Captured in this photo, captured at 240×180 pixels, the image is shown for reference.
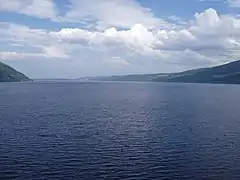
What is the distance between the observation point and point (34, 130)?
107 m

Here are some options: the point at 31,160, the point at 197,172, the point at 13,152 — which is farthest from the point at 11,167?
the point at 197,172

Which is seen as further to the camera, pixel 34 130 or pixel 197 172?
pixel 34 130

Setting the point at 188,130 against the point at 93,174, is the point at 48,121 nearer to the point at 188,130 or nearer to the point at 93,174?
the point at 188,130

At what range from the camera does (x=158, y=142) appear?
93188 mm

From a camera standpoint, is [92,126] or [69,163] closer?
[69,163]

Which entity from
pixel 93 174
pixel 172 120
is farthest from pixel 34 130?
pixel 172 120

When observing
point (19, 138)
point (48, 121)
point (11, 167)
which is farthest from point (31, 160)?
point (48, 121)

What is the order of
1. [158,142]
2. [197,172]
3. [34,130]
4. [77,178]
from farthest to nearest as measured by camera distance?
[34,130] < [158,142] < [197,172] < [77,178]

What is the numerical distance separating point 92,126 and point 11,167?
1914 inches

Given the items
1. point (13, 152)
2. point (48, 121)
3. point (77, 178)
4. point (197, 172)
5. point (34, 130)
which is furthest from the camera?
point (48, 121)

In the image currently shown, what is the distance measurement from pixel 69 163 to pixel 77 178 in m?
9.06

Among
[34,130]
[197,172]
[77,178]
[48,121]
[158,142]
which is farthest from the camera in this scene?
[48,121]

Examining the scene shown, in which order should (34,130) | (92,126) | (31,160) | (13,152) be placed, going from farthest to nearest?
1. (92,126)
2. (34,130)
3. (13,152)
4. (31,160)

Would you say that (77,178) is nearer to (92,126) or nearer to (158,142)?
(158,142)
